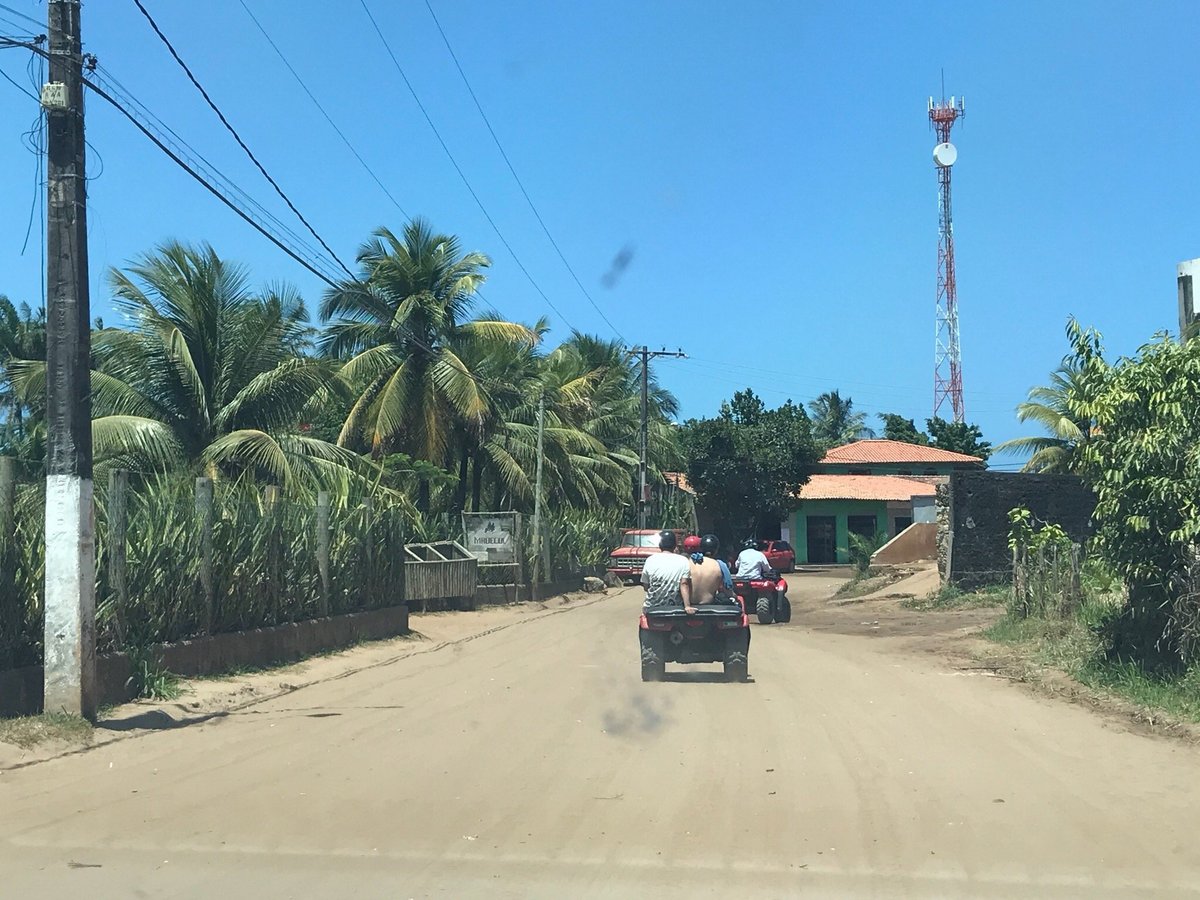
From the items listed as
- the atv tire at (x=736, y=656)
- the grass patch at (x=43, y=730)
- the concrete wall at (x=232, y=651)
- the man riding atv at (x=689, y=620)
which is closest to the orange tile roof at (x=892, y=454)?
the concrete wall at (x=232, y=651)

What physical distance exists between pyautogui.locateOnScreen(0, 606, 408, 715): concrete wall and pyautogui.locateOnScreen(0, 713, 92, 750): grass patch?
0.33 metres

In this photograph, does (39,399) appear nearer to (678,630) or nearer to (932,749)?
(678,630)

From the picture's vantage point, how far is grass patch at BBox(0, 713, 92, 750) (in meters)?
9.30

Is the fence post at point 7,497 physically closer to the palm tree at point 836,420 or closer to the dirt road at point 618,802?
the dirt road at point 618,802

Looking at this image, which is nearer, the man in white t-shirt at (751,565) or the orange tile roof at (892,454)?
the man in white t-shirt at (751,565)

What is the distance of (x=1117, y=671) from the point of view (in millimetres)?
12562

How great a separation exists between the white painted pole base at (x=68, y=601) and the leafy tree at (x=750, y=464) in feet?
152

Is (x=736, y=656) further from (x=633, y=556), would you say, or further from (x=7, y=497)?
(x=633, y=556)

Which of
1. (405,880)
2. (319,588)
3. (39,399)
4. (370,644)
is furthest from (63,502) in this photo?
(39,399)

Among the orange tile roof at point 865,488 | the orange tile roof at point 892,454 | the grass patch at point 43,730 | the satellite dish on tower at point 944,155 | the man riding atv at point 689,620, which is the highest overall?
the satellite dish on tower at point 944,155

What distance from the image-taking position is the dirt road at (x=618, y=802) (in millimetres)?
6023

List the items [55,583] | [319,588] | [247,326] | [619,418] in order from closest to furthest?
[55,583], [319,588], [247,326], [619,418]

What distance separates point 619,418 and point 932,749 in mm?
45005

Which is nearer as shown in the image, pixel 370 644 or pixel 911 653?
pixel 911 653
